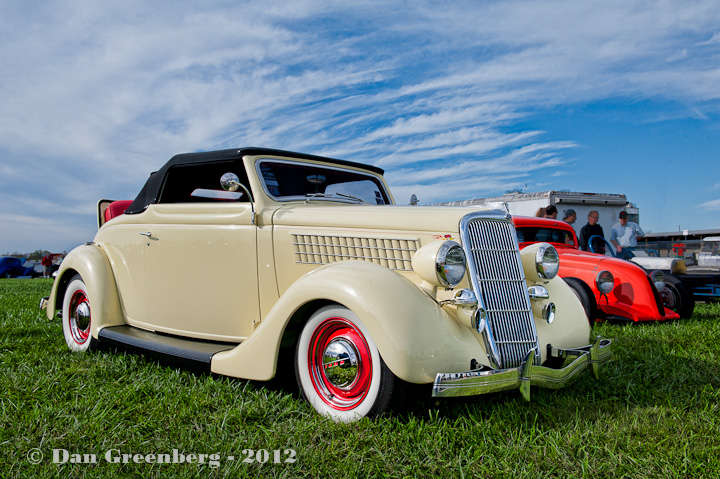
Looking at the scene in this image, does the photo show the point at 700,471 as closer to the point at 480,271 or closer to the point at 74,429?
the point at 480,271

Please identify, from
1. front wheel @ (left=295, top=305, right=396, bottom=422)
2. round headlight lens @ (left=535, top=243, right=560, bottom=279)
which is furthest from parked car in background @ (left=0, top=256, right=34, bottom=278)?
round headlight lens @ (left=535, top=243, right=560, bottom=279)

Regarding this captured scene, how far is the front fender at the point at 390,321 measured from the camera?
8.59 feet

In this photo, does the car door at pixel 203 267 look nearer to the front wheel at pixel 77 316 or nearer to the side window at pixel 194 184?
the side window at pixel 194 184

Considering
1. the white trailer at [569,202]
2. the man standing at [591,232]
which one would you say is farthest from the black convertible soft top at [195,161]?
the white trailer at [569,202]

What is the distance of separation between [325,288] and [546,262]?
1630mm

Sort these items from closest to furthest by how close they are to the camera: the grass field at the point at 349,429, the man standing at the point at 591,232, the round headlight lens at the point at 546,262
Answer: the grass field at the point at 349,429
the round headlight lens at the point at 546,262
the man standing at the point at 591,232

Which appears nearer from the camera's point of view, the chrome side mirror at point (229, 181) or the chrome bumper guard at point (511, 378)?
the chrome bumper guard at point (511, 378)

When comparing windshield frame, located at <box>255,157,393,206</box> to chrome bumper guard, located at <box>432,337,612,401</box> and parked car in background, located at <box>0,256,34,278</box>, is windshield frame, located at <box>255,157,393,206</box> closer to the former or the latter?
chrome bumper guard, located at <box>432,337,612,401</box>

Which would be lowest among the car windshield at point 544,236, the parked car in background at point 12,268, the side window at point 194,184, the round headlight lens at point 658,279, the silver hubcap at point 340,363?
the round headlight lens at point 658,279

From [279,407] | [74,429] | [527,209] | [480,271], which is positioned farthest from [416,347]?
[527,209]

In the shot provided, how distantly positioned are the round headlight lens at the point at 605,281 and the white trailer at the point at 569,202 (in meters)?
8.42

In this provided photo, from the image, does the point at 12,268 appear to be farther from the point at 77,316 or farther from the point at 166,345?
the point at 166,345

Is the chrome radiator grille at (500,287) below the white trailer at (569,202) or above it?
below

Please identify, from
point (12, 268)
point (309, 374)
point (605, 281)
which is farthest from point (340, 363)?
point (12, 268)
